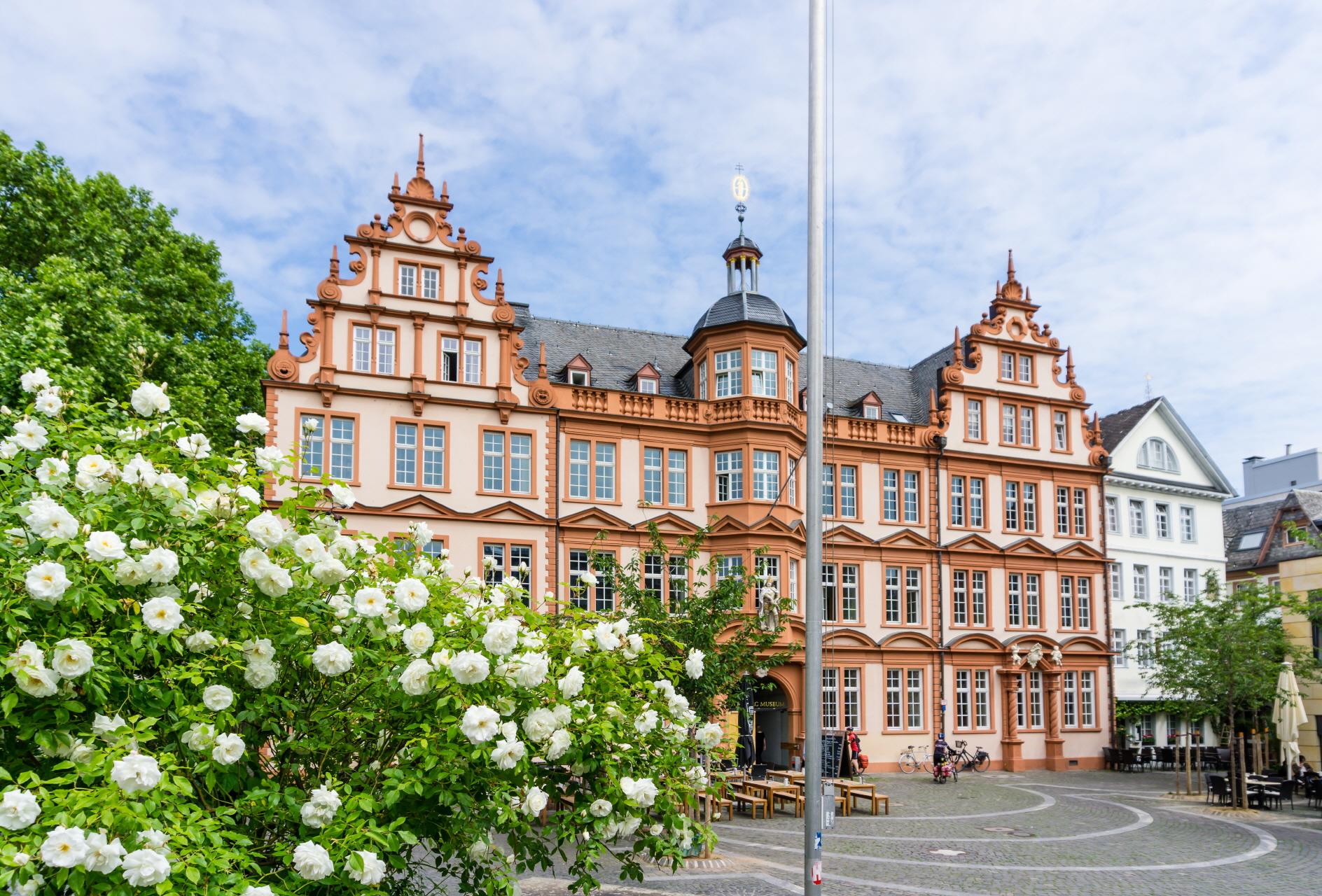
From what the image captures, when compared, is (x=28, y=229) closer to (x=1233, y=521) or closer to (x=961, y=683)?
(x=961, y=683)

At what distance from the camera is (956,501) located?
40.8m

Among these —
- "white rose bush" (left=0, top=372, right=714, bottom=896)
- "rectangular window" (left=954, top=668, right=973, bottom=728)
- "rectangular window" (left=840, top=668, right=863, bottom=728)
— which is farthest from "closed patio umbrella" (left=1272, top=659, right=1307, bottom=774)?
"white rose bush" (left=0, top=372, right=714, bottom=896)

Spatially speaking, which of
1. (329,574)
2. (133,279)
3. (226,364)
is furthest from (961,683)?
(329,574)

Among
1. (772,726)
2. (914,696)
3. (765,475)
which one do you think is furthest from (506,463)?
(914,696)

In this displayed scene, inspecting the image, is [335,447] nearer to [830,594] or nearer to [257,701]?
[830,594]

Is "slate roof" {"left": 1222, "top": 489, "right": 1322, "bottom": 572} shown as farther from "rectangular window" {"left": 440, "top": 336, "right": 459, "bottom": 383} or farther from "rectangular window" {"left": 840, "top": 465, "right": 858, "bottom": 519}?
"rectangular window" {"left": 440, "top": 336, "right": 459, "bottom": 383}

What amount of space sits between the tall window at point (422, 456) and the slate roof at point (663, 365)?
187 inches

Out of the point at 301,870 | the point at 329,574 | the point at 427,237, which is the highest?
the point at 427,237

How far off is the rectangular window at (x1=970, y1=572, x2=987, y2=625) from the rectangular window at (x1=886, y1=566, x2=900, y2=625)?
3225 millimetres

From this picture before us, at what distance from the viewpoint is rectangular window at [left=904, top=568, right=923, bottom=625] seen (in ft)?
130

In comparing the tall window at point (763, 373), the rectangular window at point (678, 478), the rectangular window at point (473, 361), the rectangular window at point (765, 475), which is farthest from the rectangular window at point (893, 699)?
the rectangular window at point (473, 361)

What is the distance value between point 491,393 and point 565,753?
27.2 meters

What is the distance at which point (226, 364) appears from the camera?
114 ft

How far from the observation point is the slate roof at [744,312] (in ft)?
120
